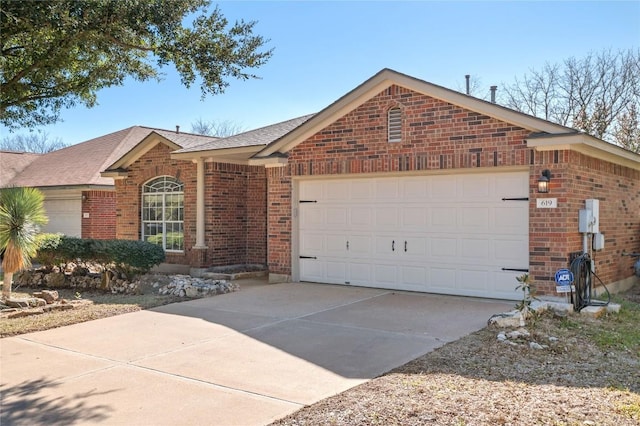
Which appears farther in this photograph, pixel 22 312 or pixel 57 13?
pixel 22 312

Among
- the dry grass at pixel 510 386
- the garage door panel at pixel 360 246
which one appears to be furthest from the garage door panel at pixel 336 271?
the dry grass at pixel 510 386

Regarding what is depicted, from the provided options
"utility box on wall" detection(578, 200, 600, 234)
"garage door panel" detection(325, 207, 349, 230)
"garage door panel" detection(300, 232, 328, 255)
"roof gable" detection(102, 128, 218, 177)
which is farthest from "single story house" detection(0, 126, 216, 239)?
"utility box on wall" detection(578, 200, 600, 234)

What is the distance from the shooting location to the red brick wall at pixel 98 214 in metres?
20.6

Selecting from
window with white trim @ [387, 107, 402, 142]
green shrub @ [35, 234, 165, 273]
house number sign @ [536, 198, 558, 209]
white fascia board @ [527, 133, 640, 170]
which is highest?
window with white trim @ [387, 107, 402, 142]

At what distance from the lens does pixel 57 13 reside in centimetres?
692

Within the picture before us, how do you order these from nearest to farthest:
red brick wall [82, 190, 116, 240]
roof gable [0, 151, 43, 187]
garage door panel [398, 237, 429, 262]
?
garage door panel [398, 237, 429, 262]
red brick wall [82, 190, 116, 240]
roof gable [0, 151, 43, 187]

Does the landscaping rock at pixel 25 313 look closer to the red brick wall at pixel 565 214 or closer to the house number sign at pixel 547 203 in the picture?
the red brick wall at pixel 565 214

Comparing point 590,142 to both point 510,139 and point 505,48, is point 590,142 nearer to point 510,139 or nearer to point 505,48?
point 510,139

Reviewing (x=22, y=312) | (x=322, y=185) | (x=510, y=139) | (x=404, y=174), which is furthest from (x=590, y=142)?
(x=22, y=312)

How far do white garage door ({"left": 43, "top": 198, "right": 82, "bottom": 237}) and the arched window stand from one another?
5672 mm

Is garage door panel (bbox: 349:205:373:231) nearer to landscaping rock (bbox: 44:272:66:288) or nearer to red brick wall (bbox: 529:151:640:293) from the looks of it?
red brick wall (bbox: 529:151:640:293)

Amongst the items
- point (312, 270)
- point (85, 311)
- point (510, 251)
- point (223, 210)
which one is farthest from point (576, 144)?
point (223, 210)

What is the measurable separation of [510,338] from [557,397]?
2125 millimetres

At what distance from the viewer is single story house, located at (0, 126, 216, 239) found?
2059 centimetres
